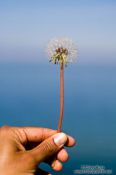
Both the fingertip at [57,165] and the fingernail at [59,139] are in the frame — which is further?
the fingertip at [57,165]

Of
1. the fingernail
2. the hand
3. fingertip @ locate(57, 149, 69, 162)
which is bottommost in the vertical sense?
fingertip @ locate(57, 149, 69, 162)

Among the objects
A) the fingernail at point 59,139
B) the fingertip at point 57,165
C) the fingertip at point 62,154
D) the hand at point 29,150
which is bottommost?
the fingertip at point 57,165

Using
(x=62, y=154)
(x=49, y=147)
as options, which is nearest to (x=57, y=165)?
(x=62, y=154)

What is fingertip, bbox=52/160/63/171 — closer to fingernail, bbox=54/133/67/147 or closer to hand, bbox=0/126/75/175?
hand, bbox=0/126/75/175

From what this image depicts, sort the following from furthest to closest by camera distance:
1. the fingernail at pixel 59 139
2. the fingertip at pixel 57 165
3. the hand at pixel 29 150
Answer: the fingertip at pixel 57 165
the fingernail at pixel 59 139
the hand at pixel 29 150

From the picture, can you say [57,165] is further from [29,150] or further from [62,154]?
[29,150]

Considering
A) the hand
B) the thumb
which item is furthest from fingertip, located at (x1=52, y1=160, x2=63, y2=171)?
the thumb

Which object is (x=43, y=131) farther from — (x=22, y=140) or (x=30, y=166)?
(x=30, y=166)

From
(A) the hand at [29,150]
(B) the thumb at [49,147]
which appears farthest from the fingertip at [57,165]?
(B) the thumb at [49,147]

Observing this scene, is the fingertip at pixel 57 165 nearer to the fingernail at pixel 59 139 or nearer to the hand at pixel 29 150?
the hand at pixel 29 150
